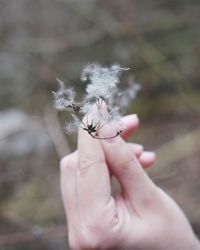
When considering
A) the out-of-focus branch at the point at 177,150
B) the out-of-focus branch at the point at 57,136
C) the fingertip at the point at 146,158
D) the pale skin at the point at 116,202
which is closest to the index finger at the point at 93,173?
the pale skin at the point at 116,202

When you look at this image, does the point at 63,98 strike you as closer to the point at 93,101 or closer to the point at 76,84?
the point at 93,101

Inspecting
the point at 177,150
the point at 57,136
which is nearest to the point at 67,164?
the point at 57,136

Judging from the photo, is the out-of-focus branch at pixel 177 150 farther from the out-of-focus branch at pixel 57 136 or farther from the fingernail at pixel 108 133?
the fingernail at pixel 108 133

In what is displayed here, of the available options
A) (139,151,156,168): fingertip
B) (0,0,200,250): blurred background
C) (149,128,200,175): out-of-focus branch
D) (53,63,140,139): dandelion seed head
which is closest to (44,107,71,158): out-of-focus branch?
(0,0,200,250): blurred background

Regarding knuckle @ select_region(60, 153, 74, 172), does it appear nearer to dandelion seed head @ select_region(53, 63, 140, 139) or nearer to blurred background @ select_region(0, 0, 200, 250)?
dandelion seed head @ select_region(53, 63, 140, 139)

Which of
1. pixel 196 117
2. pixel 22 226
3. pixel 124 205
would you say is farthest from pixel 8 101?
pixel 124 205

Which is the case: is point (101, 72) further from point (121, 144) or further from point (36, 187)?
point (36, 187)
